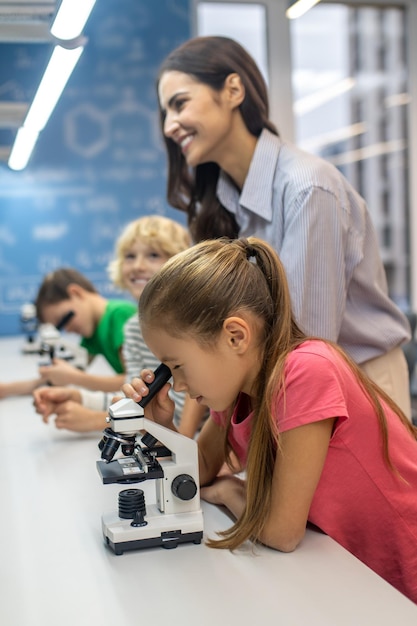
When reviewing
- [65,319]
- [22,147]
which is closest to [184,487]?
[65,319]

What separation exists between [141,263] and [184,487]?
4.78 ft

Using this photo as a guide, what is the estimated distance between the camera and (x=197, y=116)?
6.14 feet

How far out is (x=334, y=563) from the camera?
45.0 inches

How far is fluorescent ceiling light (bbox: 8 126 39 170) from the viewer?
11.0ft

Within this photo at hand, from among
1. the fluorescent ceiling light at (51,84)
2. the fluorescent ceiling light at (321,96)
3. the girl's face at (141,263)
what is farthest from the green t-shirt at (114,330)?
the fluorescent ceiling light at (321,96)

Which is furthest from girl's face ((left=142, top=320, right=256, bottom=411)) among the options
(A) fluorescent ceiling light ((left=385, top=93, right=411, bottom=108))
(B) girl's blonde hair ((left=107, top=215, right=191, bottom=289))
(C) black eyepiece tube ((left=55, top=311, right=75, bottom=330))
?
(A) fluorescent ceiling light ((left=385, top=93, right=411, bottom=108))

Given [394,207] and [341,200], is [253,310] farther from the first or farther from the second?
[394,207]

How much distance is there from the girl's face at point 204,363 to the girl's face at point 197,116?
74 cm

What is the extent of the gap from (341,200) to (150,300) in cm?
Result: 66

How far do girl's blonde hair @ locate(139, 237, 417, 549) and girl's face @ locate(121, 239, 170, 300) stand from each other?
49.9 inches

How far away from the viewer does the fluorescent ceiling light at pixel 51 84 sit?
211cm

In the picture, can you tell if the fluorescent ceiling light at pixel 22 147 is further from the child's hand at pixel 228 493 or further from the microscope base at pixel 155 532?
the microscope base at pixel 155 532

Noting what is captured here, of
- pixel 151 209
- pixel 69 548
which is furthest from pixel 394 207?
pixel 69 548

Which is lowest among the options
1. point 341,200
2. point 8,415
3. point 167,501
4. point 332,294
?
point 8,415
